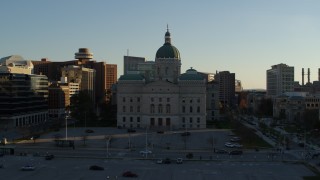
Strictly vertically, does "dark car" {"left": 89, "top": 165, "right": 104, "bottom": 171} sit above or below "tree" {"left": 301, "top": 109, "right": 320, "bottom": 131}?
below

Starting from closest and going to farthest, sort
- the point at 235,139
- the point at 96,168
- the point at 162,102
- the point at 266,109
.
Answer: the point at 96,168
the point at 235,139
the point at 162,102
the point at 266,109

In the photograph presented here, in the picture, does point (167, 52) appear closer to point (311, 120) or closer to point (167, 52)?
point (167, 52)

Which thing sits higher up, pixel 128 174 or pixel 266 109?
pixel 266 109

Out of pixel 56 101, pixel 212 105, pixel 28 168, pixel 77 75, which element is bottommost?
pixel 28 168

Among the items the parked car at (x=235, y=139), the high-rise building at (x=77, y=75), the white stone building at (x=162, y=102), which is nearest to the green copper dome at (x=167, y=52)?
the white stone building at (x=162, y=102)

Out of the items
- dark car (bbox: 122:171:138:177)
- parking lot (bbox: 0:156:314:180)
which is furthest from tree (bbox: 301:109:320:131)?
dark car (bbox: 122:171:138:177)

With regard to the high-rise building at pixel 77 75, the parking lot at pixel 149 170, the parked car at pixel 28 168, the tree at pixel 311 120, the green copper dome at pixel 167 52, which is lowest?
the parking lot at pixel 149 170

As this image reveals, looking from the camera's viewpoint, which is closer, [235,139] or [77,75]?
[235,139]

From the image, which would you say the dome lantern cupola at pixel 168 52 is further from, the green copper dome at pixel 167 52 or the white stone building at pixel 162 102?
the white stone building at pixel 162 102

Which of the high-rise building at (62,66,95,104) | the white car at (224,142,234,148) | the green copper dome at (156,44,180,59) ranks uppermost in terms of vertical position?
the green copper dome at (156,44,180,59)

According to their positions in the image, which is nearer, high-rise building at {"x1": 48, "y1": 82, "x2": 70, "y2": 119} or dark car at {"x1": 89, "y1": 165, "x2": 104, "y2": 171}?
dark car at {"x1": 89, "y1": 165, "x2": 104, "y2": 171}

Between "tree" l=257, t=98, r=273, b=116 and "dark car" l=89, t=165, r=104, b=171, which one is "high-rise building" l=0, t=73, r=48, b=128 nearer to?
"dark car" l=89, t=165, r=104, b=171

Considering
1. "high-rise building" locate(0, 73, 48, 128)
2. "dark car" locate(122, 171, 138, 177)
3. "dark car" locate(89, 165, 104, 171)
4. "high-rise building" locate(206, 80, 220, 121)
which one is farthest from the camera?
"high-rise building" locate(206, 80, 220, 121)

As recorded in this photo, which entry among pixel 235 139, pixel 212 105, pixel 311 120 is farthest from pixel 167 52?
pixel 311 120
